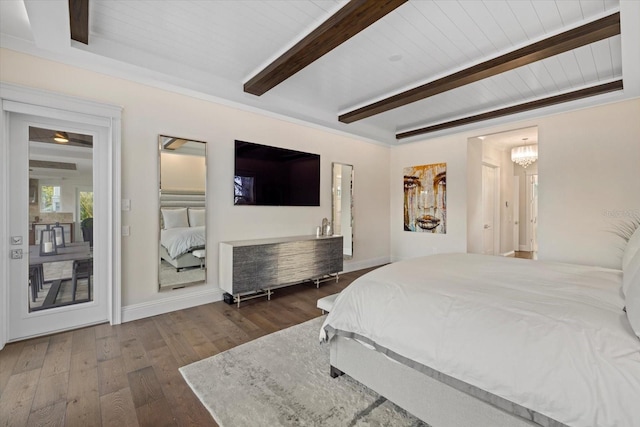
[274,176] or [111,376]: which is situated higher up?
[274,176]

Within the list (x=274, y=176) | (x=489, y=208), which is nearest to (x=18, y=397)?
(x=274, y=176)

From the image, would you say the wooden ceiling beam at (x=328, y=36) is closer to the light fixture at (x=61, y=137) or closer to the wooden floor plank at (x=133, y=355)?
the light fixture at (x=61, y=137)

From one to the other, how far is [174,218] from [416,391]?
3.03 metres

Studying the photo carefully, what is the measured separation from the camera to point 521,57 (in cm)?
276

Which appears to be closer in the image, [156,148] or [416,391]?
[416,391]

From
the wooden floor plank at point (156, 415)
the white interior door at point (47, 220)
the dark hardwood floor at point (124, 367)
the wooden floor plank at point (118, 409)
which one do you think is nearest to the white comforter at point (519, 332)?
the wooden floor plank at point (156, 415)

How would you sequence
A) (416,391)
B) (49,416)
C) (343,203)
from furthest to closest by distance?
(343,203)
(49,416)
(416,391)

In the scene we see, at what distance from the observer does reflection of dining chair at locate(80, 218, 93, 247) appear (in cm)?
290

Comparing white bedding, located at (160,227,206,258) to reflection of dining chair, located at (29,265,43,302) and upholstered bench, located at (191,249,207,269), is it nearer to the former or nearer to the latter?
upholstered bench, located at (191,249,207,269)

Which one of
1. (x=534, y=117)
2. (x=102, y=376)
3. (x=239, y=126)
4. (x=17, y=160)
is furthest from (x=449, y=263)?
(x=17, y=160)

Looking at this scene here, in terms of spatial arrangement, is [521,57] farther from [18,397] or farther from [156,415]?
[18,397]

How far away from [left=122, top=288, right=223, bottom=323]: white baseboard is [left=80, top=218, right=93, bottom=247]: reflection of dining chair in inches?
31.9

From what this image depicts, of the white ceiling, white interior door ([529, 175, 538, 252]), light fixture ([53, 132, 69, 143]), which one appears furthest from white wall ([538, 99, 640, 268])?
light fixture ([53, 132, 69, 143])

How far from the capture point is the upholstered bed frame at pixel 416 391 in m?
1.29
